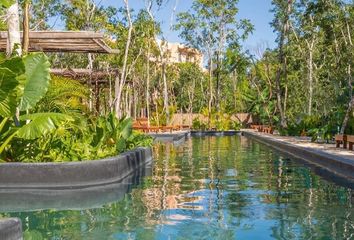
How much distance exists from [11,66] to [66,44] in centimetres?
600

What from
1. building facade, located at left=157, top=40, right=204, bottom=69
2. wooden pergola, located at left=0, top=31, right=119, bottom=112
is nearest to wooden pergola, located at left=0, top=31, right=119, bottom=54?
wooden pergola, located at left=0, top=31, right=119, bottom=112

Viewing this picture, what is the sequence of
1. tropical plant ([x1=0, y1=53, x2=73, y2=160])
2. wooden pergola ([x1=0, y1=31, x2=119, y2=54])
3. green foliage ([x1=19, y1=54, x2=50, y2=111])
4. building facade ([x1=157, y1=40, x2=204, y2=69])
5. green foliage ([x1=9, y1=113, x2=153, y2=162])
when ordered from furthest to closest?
building facade ([x1=157, y1=40, x2=204, y2=69])
wooden pergola ([x1=0, y1=31, x2=119, y2=54])
green foliage ([x1=9, y1=113, x2=153, y2=162])
green foliage ([x1=19, y1=54, x2=50, y2=111])
tropical plant ([x1=0, y1=53, x2=73, y2=160])

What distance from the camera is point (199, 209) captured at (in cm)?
720

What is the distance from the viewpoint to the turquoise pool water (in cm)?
575

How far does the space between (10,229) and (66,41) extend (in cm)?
845

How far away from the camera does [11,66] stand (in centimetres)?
700

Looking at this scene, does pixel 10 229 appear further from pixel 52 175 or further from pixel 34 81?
pixel 34 81

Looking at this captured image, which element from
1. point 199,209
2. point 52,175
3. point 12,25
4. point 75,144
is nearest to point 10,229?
point 199,209

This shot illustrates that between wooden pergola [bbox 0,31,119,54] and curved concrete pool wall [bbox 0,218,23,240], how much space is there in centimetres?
741

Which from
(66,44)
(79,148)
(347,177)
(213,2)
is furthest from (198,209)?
(213,2)

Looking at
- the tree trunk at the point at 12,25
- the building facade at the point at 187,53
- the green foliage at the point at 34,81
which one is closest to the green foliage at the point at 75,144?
the green foliage at the point at 34,81

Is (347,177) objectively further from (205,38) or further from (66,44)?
(205,38)

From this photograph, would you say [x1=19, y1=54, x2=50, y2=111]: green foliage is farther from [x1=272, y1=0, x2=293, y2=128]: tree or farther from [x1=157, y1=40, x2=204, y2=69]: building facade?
[x1=157, y1=40, x2=204, y2=69]: building facade

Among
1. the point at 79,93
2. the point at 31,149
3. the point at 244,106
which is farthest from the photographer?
the point at 244,106
